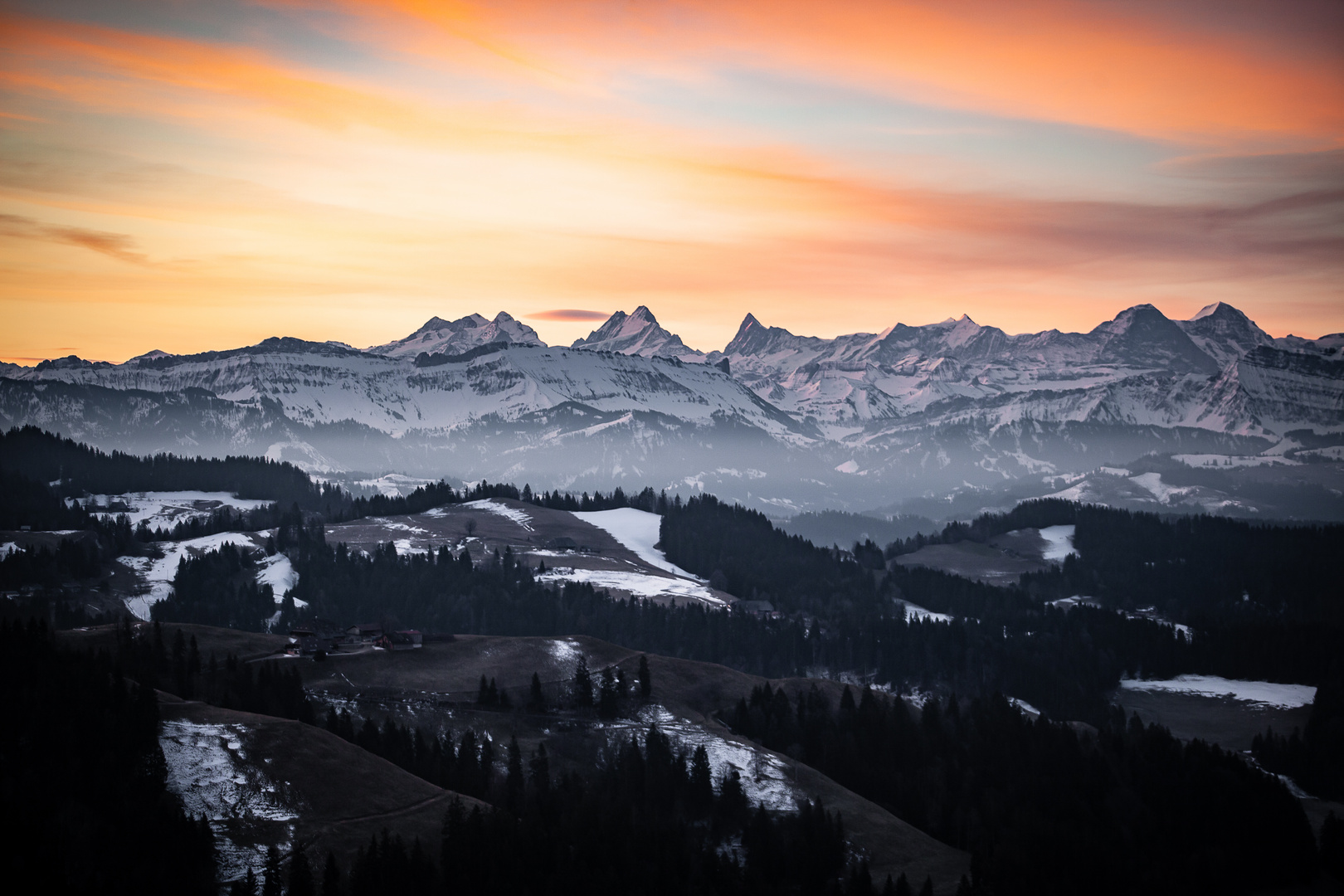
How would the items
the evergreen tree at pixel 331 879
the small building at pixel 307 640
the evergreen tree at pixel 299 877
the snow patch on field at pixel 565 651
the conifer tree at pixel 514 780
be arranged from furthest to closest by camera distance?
the snow patch on field at pixel 565 651, the small building at pixel 307 640, the conifer tree at pixel 514 780, the evergreen tree at pixel 331 879, the evergreen tree at pixel 299 877

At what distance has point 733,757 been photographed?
494 feet

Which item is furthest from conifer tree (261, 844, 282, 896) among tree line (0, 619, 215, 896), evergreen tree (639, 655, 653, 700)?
evergreen tree (639, 655, 653, 700)

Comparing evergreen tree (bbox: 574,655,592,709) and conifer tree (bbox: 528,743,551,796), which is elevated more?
evergreen tree (bbox: 574,655,592,709)

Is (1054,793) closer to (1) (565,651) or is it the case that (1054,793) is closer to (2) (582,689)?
(2) (582,689)

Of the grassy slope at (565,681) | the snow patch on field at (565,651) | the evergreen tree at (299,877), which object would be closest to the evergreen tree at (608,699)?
the grassy slope at (565,681)

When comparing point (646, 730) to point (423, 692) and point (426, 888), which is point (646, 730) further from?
point (426, 888)

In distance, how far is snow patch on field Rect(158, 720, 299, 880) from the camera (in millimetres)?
110250

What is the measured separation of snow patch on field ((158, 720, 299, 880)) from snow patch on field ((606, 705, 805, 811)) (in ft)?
158

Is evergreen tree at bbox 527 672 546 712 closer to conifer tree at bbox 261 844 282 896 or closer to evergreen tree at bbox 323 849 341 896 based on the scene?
evergreen tree at bbox 323 849 341 896

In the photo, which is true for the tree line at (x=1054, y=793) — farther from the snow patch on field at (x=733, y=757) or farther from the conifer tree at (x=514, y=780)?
the conifer tree at (x=514, y=780)

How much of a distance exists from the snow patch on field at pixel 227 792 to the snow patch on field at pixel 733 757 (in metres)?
48.1

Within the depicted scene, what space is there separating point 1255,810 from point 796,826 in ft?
202

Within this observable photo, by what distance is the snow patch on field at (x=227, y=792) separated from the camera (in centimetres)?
11025

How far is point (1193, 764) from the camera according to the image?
167 metres
